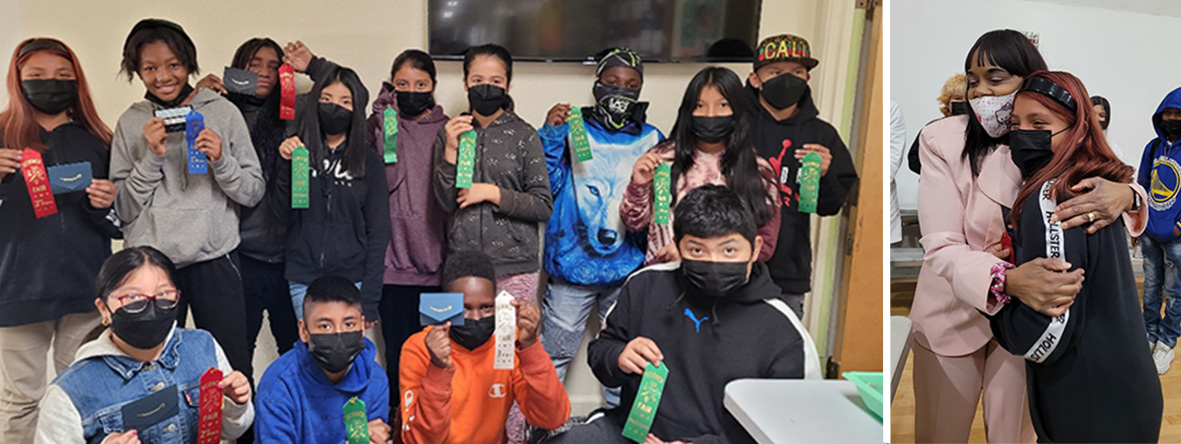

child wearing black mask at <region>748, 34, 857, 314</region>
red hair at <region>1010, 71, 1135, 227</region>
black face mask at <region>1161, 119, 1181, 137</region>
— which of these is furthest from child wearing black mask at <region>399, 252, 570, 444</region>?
black face mask at <region>1161, 119, 1181, 137</region>

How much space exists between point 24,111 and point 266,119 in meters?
0.50

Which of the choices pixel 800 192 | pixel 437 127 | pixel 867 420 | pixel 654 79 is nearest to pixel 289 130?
pixel 437 127

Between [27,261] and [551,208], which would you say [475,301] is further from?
[27,261]

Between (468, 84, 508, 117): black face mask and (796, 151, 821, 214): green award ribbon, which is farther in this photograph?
(796, 151, 821, 214): green award ribbon

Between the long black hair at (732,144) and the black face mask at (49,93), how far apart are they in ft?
4.51

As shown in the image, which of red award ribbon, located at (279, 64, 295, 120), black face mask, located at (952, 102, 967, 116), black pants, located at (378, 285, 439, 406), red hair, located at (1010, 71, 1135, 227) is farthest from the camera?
black pants, located at (378, 285, 439, 406)

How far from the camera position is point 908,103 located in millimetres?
1377

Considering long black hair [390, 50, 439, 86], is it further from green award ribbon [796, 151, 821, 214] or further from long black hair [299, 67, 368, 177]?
green award ribbon [796, 151, 821, 214]

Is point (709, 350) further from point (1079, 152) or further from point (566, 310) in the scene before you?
point (1079, 152)

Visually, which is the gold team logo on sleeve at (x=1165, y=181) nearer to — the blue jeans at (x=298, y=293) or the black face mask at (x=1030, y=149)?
the black face mask at (x=1030, y=149)

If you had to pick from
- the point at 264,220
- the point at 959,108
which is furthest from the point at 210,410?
the point at 959,108

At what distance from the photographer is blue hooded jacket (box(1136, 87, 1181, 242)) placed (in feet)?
3.93

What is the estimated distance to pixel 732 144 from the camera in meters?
1.95

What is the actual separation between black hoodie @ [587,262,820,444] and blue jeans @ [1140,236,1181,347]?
67cm
